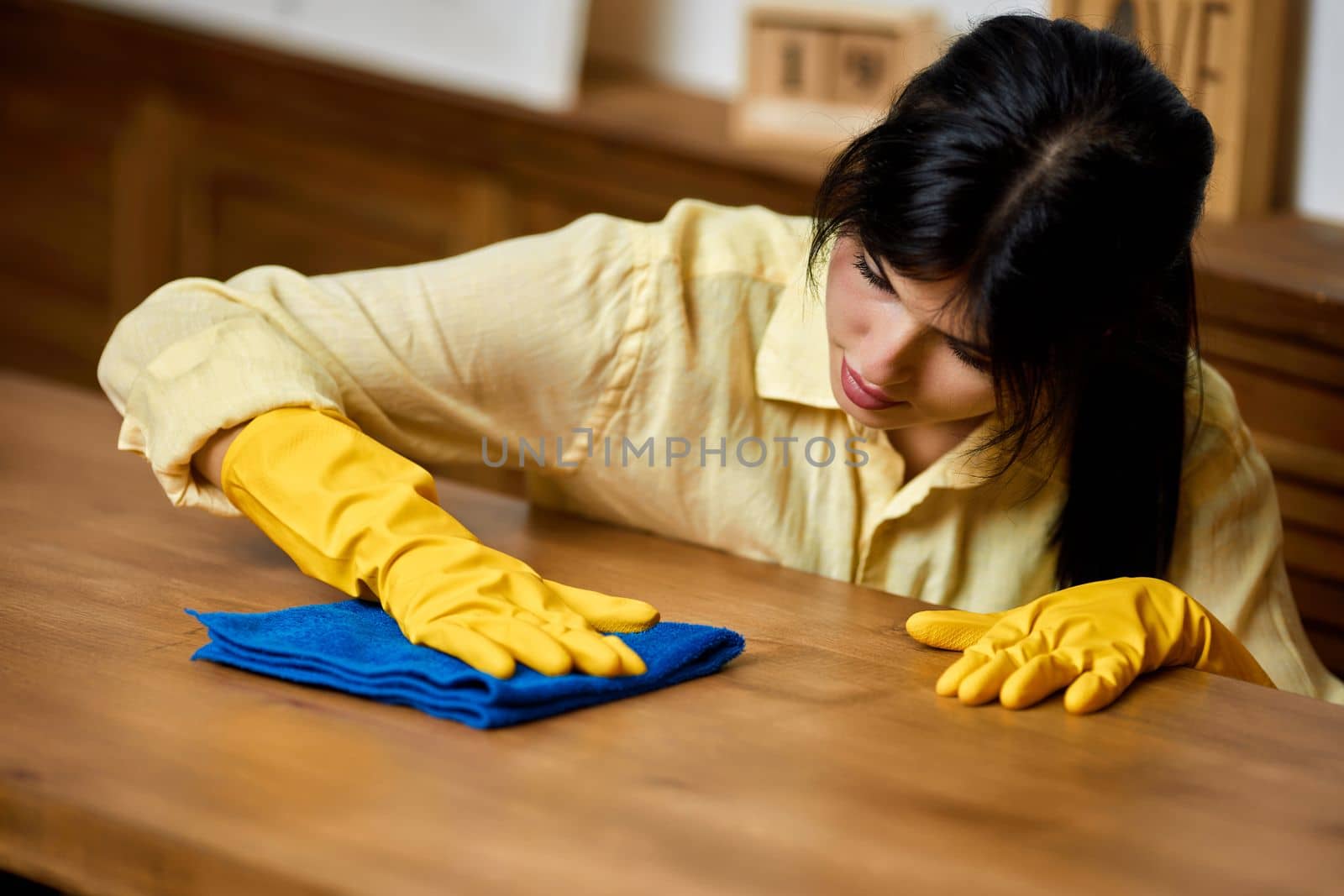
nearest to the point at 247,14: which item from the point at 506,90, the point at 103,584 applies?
the point at 506,90

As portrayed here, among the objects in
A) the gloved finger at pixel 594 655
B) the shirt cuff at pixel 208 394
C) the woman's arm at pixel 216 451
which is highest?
the shirt cuff at pixel 208 394

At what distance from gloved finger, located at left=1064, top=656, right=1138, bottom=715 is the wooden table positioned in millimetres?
11

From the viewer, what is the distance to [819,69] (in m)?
2.22

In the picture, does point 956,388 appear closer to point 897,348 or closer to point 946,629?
point 897,348

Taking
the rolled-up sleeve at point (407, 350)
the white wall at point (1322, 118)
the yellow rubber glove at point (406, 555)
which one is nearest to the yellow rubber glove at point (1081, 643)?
the yellow rubber glove at point (406, 555)

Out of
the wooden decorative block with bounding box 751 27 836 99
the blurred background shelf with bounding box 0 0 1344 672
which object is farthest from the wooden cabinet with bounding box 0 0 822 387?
the wooden decorative block with bounding box 751 27 836 99

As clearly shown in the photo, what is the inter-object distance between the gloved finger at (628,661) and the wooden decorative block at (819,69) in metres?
1.41

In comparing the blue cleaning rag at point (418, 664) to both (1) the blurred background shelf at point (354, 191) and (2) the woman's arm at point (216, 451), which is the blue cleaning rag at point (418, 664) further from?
(1) the blurred background shelf at point (354, 191)

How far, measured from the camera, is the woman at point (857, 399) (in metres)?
1.01

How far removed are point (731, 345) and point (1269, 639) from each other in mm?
582

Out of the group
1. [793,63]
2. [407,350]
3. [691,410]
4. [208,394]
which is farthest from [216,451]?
[793,63]

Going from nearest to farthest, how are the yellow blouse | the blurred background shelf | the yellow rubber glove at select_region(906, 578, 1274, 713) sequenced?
the yellow rubber glove at select_region(906, 578, 1274, 713)
the yellow blouse
the blurred background shelf

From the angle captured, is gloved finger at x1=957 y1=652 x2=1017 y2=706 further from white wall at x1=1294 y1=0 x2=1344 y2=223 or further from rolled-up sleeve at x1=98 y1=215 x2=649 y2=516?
white wall at x1=1294 y1=0 x2=1344 y2=223

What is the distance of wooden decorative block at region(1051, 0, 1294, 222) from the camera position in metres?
1.92
